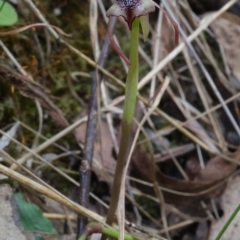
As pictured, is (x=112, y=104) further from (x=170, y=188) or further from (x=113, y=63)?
(x=170, y=188)

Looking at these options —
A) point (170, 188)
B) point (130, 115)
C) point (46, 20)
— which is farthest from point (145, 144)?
point (130, 115)

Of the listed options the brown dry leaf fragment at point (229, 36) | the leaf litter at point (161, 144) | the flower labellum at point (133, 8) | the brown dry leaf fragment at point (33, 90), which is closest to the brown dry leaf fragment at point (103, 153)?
the leaf litter at point (161, 144)

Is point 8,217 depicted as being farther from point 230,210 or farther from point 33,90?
point 230,210

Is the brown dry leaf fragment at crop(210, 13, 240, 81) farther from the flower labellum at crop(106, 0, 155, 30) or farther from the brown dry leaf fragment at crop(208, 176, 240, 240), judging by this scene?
the flower labellum at crop(106, 0, 155, 30)

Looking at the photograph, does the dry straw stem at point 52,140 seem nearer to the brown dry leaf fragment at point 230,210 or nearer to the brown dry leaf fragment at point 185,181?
the brown dry leaf fragment at point 185,181

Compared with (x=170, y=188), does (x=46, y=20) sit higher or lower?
higher
